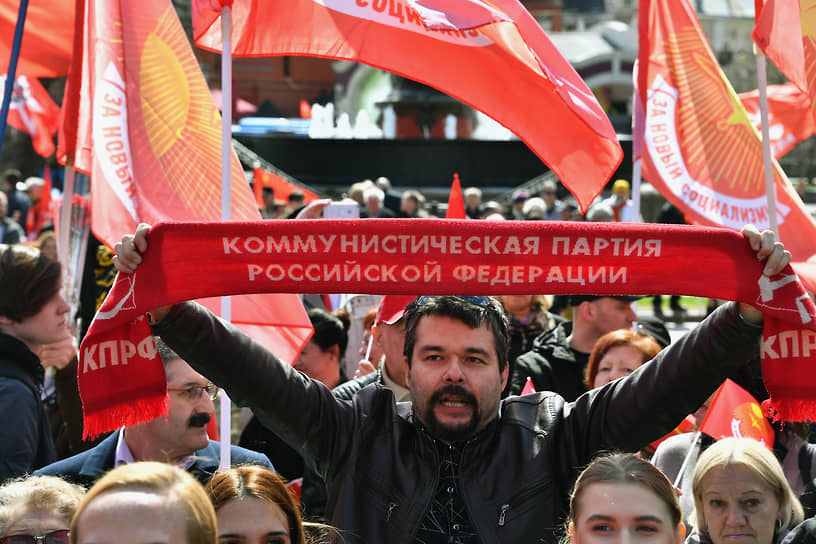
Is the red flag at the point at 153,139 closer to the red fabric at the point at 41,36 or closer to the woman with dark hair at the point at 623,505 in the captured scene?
the red fabric at the point at 41,36

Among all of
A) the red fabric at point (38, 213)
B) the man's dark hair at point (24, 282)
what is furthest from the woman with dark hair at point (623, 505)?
the red fabric at point (38, 213)

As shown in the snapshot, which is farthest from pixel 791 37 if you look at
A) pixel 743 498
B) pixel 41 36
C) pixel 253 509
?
pixel 41 36

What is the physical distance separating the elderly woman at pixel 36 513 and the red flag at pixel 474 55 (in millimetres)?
2133

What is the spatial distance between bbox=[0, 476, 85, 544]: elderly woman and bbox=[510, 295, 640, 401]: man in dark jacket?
2803 mm

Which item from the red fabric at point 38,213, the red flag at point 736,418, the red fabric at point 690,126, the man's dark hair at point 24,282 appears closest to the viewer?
the man's dark hair at point 24,282

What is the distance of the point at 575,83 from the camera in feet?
15.6

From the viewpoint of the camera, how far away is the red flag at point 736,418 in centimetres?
454

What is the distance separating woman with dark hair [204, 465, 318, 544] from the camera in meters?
2.95

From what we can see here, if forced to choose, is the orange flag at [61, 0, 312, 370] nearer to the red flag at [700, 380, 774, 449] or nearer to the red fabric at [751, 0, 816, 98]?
the red flag at [700, 380, 774, 449]

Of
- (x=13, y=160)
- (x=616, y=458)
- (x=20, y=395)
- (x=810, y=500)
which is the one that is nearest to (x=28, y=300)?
(x=20, y=395)

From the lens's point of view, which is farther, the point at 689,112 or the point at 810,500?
the point at 689,112

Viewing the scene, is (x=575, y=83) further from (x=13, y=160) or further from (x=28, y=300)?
(x=13, y=160)

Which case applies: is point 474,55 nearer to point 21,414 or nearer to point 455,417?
point 455,417

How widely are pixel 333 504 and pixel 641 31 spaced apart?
13.0 feet
